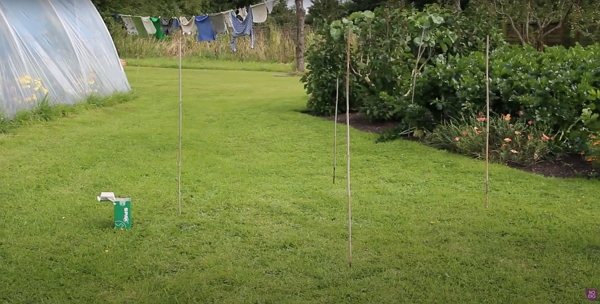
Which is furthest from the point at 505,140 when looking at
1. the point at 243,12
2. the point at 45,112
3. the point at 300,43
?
the point at 243,12

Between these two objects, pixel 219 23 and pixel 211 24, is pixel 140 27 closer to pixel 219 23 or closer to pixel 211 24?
pixel 211 24

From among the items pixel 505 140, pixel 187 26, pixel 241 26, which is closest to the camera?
pixel 505 140

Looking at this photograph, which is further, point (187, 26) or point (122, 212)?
point (187, 26)

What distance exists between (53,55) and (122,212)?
5.90 m

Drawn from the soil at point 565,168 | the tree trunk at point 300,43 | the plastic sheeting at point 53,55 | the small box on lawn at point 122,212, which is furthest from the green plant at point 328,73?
the tree trunk at point 300,43

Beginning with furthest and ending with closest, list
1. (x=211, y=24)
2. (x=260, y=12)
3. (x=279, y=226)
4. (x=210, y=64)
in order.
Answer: (x=211, y=24)
(x=210, y=64)
(x=260, y=12)
(x=279, y=226)

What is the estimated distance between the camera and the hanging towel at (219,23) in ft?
70.0

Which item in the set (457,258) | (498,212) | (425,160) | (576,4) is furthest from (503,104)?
(576,4)

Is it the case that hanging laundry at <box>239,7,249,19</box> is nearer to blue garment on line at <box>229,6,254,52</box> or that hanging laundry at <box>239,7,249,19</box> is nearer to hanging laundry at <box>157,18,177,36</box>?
blue garment on line at <box>229,6,254,52</box>

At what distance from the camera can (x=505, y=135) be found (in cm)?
655

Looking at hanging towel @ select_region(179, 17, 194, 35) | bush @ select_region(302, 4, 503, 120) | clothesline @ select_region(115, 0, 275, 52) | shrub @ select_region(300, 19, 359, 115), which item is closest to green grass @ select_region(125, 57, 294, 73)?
clothesline @ select_region(115, 0, 275, 52)

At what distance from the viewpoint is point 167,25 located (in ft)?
76.6

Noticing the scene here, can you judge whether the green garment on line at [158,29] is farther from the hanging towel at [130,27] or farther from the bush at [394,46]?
the bush at [394,46]

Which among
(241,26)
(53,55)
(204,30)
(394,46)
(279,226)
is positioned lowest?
(279,226)
